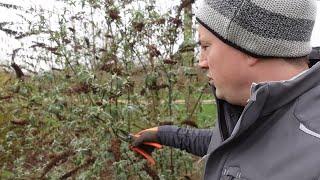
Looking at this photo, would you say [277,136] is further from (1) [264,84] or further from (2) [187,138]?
(2) [187,138]

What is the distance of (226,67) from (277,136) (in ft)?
0.92

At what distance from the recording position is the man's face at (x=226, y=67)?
1.66 meters

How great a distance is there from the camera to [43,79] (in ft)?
14.1

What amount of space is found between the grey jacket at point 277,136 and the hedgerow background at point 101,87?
198cm

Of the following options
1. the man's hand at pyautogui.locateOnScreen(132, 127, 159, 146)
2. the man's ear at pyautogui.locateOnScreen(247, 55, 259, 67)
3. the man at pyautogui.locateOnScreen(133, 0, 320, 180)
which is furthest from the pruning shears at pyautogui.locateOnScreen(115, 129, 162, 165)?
the man's ear at pyautogui.locateOnScreen(247, 55, 259, 67)

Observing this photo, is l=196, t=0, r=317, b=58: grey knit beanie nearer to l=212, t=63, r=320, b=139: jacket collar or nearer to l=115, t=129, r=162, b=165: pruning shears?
l=212, t=63, r=320, b=139: jacket collar

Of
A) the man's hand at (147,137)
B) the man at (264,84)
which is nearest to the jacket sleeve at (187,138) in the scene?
the man's hand at (147,137)

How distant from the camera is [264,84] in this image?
1516 mm

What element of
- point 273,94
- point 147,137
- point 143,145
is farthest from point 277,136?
point 143,145

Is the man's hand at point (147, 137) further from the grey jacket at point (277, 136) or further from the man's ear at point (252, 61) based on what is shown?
the man's ear at point (252, 61)

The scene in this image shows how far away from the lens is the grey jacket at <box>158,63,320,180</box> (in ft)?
4.66

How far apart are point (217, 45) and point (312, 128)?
43 cm

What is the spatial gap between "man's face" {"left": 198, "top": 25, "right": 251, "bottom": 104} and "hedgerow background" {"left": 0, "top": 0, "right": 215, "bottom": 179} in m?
1.85

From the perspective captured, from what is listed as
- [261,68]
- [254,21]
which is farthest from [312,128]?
[254,21]
